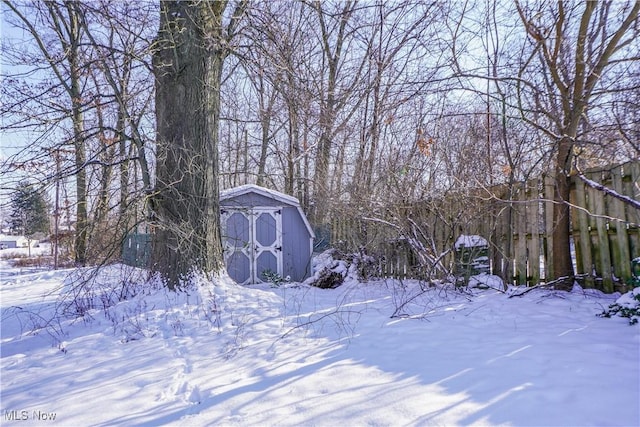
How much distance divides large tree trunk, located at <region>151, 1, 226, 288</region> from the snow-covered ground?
509 mm

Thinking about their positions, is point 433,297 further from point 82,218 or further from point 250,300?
point 82,218

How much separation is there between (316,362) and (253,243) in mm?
6556

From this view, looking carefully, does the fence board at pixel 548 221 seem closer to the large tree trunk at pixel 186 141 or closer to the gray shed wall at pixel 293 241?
the large tree trunk at pixel 186 141

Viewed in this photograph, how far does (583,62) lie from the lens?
4930mm

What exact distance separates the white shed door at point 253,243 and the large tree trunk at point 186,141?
3477mm

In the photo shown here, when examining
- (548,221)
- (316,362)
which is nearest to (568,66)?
(548,221)

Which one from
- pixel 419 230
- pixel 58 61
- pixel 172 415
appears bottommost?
pixel 172 415

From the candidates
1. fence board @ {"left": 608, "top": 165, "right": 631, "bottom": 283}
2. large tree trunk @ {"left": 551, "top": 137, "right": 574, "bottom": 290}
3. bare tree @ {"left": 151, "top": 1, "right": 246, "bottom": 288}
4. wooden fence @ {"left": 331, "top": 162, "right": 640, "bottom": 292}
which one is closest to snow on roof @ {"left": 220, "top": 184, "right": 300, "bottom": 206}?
wooden fence @ {"left": 331, "top": 162, "right": 640, "bottom": 292}

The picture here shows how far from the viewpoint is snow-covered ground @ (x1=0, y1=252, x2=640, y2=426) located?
7.36 feet

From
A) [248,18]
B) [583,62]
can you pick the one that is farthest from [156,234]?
[583,62]

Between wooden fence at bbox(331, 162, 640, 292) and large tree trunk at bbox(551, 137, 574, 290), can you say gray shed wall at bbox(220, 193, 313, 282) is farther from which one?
large tree trunk at bbox(551, 137, 574, 290)

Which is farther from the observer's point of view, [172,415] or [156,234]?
[156,234]

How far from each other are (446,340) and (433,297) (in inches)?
92.6
